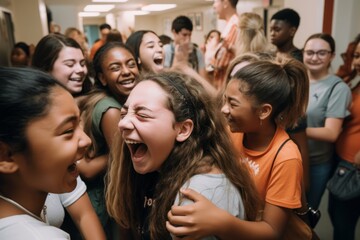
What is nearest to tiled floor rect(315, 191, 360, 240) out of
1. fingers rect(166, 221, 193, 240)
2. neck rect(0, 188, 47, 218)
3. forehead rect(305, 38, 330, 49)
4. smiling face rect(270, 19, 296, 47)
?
forehead rect(305, 38, 330, 49)

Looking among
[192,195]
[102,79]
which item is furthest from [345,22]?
[192,195]

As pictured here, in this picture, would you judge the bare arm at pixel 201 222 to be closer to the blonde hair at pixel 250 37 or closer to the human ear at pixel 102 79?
the human ear at pixel 102 79

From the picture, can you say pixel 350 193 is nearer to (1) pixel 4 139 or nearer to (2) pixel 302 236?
(2) pixel 302 236

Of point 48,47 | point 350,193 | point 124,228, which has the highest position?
point 48,47

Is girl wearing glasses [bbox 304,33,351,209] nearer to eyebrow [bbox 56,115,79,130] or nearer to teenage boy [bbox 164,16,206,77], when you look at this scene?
teenage boy [bbox 164,16,206,77]

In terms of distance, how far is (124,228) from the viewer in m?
1.30

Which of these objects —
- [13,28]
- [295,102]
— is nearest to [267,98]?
[295,102]

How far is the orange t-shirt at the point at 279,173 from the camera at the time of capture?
110 cm

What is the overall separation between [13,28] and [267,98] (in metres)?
4.05

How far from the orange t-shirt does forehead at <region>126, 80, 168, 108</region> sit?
393 millimetres

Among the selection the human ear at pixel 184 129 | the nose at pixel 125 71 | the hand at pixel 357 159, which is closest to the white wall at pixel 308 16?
the hand at pixel 357 159

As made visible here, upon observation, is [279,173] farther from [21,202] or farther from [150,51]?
[150,51]

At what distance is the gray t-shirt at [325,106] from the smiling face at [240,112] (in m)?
0.88

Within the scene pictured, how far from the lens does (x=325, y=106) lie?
195cm
